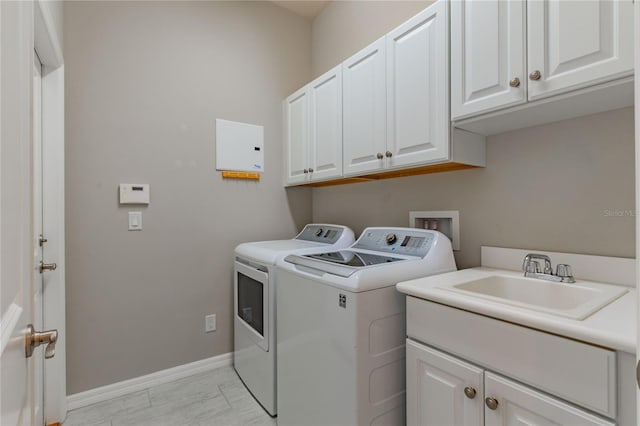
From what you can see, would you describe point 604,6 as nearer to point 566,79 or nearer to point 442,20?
point 566,79

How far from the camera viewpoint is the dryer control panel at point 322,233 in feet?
7.35

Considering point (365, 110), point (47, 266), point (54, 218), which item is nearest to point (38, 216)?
point (54, 218)

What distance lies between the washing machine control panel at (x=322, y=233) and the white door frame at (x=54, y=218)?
4.98 feet

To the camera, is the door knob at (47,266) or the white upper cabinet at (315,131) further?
the white upper cabinet at (315,131)

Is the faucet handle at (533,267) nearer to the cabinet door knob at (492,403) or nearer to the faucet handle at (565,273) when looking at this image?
the faucet handle at (565,273)

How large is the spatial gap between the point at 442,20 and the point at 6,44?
152 centimetres

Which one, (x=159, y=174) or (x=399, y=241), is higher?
(x=159, y=174)

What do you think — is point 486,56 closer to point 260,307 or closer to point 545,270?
point 545,270

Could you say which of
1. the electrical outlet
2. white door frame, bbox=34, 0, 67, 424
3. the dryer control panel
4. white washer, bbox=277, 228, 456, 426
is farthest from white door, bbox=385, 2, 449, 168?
white door frame, bbox=34, 0, 67, 424

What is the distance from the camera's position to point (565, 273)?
48.9 inches

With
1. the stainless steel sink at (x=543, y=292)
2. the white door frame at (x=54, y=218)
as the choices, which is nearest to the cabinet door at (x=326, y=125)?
the stainless steel sink at (x=543, y=292)

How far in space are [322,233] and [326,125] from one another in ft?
2.58

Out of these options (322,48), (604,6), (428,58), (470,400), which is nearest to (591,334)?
(470,400)

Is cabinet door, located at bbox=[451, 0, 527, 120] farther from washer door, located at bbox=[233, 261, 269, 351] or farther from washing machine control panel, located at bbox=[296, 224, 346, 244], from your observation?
washer door, located at bbox=[233, 261, 269, 351]
